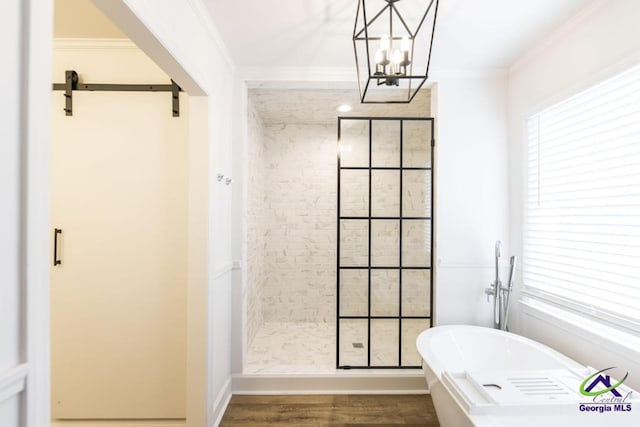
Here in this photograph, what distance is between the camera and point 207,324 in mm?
2070

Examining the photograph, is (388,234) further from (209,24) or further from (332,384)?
(209,24)

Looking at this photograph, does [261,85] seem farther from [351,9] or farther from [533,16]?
[533,16]

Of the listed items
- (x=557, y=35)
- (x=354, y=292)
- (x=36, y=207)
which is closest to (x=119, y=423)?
(x=354, y=292)

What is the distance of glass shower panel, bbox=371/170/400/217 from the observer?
109 inches

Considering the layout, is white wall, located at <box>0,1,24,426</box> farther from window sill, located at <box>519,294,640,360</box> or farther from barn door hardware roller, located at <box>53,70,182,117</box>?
window sill, located at <box>519,294,640,360</box>

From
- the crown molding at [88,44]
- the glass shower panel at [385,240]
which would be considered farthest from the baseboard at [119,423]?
the crown molding at [88,44]

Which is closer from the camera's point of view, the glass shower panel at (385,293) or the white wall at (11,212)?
the white wall at (11,212)

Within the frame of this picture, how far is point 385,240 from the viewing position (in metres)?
2.79

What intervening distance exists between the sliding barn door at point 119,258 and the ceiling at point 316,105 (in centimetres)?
110

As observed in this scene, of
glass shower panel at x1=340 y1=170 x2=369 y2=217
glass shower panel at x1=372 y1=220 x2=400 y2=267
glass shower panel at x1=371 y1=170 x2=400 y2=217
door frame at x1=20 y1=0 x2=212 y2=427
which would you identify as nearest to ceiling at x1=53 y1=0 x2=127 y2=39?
door frame at x1=20 y1=0 x2=212 y2=427

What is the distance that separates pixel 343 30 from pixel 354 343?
2.34 meters

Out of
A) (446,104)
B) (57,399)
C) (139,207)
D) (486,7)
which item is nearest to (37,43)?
(139,207)

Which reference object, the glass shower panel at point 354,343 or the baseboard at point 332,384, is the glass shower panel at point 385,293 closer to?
the glass shower panel at point 354,343

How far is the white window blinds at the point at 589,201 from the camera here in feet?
5.46
